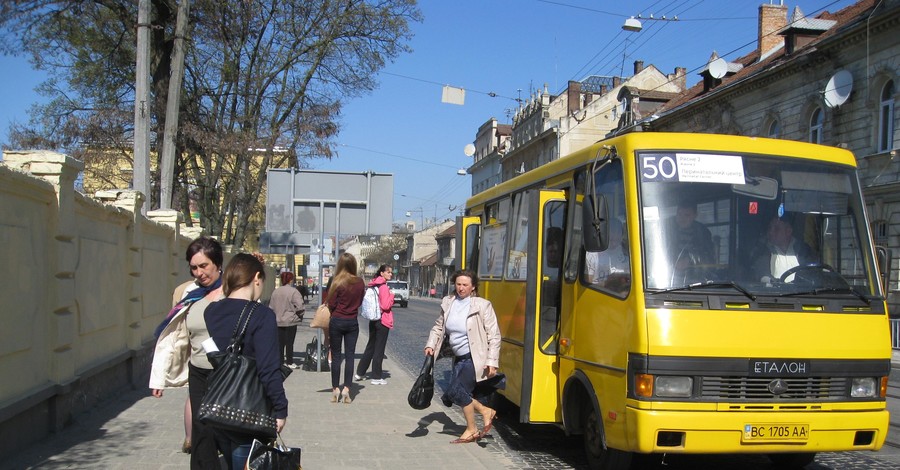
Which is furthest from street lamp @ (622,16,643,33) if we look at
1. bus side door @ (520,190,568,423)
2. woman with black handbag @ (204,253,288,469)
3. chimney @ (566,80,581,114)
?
chimney @ (566,80,581,114)

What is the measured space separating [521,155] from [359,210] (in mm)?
55122

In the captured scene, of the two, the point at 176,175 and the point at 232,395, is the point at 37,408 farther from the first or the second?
the point at 176,175

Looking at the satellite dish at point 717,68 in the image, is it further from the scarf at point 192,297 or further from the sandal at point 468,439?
the scarf at point 192,297

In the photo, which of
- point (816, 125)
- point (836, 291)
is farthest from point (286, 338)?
point (816, 125)

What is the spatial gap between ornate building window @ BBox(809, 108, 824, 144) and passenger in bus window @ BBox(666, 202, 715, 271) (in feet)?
83.4

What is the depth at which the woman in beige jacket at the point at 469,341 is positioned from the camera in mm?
7836

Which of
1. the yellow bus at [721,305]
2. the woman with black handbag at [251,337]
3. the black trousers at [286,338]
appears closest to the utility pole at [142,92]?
the black trousers at [286,338]

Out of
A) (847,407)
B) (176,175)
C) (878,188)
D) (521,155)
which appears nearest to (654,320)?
(847,407)

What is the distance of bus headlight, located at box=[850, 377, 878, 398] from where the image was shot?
6.04 m

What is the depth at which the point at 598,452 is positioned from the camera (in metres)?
6.71

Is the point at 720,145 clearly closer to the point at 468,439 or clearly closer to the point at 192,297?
the point at 468,439

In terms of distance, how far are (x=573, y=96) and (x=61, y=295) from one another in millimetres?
56428

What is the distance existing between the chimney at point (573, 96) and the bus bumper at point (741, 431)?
2215 inches

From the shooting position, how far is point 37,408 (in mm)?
7066
